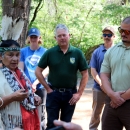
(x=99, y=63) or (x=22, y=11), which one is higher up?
(x=22, y=11)

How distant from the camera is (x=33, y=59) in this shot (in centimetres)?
506

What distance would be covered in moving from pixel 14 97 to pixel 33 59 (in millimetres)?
2262

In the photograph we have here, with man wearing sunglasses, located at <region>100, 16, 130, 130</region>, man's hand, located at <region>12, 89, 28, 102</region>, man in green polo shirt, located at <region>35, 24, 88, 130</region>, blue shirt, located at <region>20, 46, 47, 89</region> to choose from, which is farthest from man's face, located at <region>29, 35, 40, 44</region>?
man's hand, located at <region>12, 89, 28, 102</region>

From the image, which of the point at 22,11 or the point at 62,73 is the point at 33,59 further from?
the point at 22,11

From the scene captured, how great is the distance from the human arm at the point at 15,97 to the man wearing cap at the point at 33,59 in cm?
200

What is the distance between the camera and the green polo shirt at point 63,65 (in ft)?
14.3

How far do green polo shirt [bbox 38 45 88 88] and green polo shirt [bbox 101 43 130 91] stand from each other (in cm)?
84

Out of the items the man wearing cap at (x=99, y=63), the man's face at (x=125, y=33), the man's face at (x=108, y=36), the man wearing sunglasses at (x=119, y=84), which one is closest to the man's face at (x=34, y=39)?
the man wearing cap at (x=99, y=63)

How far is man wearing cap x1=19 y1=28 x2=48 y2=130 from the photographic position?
5.01 metres

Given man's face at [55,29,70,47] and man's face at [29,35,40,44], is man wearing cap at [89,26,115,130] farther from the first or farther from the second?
man's face at [29,35,40,44]

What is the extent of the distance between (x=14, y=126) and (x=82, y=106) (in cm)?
534

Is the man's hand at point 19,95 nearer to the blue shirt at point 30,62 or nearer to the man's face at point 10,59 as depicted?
the man's face at point 10,59

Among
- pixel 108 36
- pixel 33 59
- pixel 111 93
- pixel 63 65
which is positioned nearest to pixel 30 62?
pixel 33 59

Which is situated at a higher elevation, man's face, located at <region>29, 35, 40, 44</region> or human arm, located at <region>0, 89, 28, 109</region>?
man's face, located at <region>29, 35, 40, 44</region>
